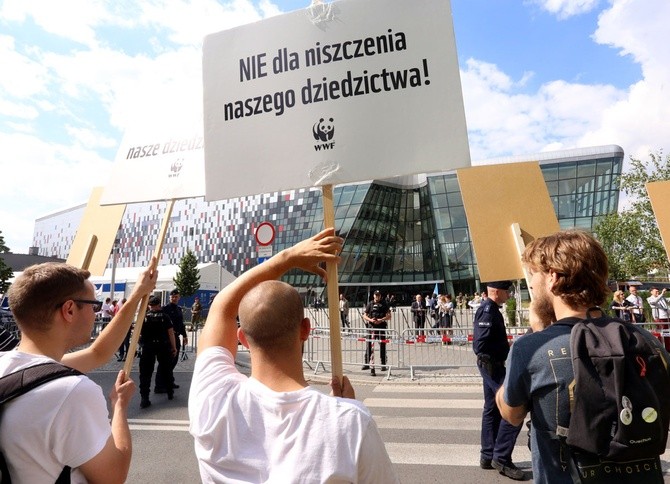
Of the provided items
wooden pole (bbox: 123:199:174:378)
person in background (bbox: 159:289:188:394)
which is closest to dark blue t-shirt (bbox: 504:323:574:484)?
wooden pole (bbox: 123:199:174:378)

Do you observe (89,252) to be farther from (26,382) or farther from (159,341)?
(159,341)

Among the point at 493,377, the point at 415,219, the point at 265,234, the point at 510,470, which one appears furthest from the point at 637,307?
the point at 415,219

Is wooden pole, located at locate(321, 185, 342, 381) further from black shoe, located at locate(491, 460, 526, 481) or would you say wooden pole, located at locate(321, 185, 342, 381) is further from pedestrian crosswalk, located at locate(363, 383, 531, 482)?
black shoe, located at locate(491, 460, 526, 481)

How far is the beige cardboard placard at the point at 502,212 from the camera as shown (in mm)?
2773

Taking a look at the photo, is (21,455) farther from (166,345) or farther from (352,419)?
(166,345)

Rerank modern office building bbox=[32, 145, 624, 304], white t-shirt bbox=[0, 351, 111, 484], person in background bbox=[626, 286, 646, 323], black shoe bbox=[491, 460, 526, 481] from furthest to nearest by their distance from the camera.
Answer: modern office building bbox=[32, 145, 624, 304] → person in background bbox=[626, 286, 646, 323] → black shoe bbox=[491, 460, 526, 481] → white t-shirt bbox=[0, 351, 111, 484]

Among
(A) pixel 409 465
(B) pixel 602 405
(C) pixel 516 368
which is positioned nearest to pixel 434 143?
(C) pixel 516 368

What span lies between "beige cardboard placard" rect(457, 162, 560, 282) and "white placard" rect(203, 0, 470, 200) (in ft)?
2.47

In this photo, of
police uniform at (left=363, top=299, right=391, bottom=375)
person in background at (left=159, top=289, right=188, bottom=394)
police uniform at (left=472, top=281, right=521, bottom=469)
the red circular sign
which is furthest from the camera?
police uniform at (left=363, top=299, right=391, bottom=375)

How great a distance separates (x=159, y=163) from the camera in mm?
2908

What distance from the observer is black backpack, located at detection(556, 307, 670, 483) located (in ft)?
4.78

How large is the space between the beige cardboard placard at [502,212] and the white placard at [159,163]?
1.62 metres

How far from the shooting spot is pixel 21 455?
1.38 m

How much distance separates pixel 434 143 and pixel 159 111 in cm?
186
